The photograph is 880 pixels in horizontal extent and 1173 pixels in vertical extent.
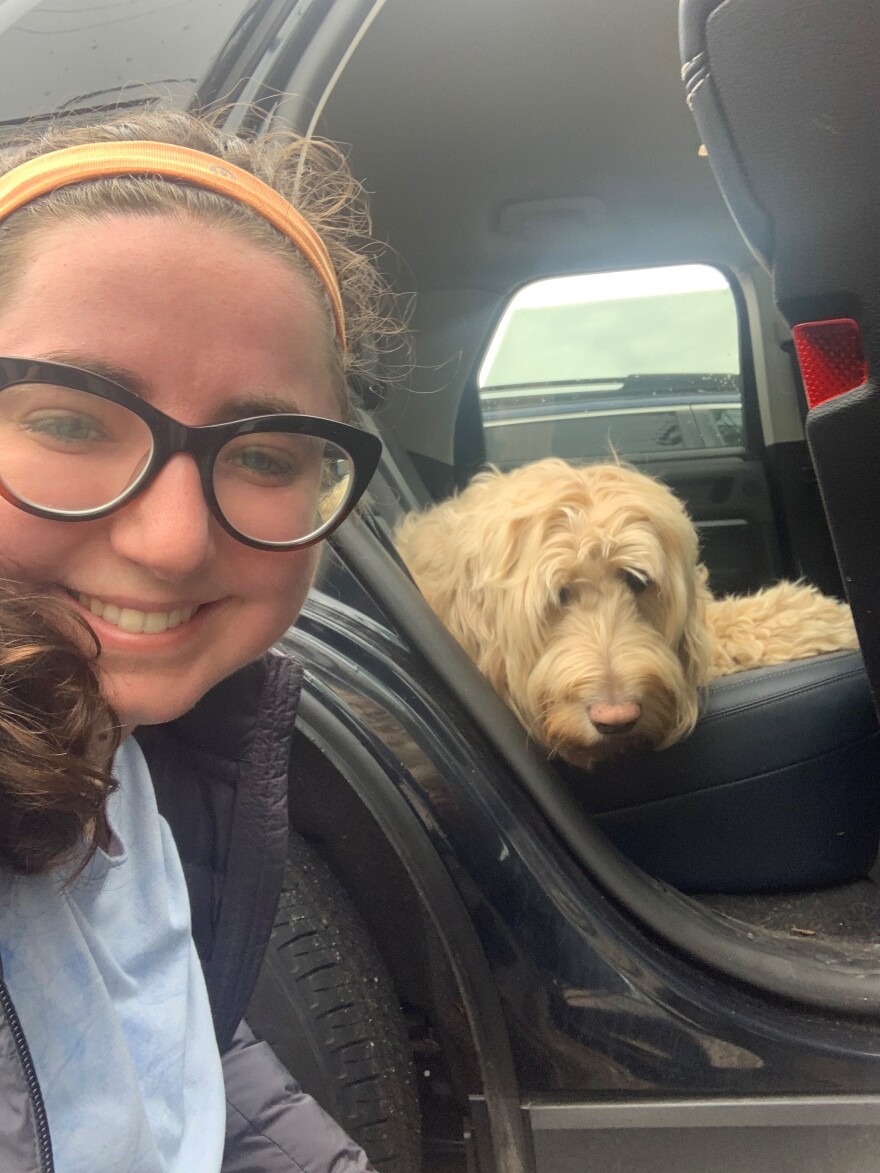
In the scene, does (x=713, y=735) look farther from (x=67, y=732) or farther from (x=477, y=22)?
(x=477, y=22)

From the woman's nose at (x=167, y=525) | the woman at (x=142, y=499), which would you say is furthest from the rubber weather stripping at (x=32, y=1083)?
the woman's nose at (x=167, y=525)

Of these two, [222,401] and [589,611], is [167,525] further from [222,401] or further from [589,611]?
[589,611]

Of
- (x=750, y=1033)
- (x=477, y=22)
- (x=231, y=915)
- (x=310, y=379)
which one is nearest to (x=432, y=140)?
(x=477, y=22)

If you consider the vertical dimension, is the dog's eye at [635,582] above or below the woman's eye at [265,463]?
below

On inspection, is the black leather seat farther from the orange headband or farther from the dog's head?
the orange headband

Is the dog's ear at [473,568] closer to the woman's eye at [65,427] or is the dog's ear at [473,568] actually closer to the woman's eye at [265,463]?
the woman's eye at [265,463]

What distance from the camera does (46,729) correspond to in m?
0.64

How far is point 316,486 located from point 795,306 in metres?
0.63

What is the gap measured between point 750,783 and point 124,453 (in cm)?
145

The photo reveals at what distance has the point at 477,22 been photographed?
2027 mm

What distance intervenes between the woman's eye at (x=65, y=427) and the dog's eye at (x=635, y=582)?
1532 mm

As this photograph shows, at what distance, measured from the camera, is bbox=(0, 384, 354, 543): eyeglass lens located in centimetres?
64

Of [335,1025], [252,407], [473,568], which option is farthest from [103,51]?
[335,1025]

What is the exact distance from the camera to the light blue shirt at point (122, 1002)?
0.68 meters
